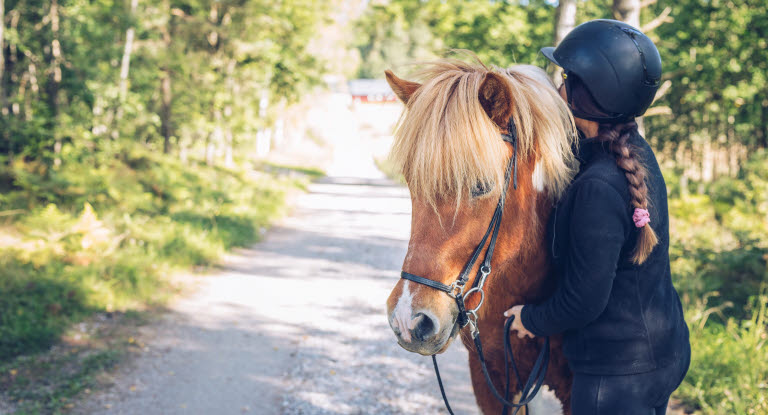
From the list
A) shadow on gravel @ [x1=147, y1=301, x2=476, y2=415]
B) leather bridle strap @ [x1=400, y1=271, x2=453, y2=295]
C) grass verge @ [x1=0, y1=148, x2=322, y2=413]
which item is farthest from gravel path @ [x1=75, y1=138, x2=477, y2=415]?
leather bridle strap @ [x1=400, y1=271, x2=453, y2=295]

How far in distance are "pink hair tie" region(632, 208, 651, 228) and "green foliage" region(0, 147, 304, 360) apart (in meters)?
4.84

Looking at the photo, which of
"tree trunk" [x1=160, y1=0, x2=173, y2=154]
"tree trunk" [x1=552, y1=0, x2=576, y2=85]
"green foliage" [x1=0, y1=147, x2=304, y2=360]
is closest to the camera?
"green foliage" [x1=0, y1=147, x2=304, y2=360]

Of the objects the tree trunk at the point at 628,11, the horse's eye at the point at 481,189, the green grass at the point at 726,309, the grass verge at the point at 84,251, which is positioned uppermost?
the tree trunk at the point at 628,11

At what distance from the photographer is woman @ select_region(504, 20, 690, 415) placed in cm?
Answer: 160

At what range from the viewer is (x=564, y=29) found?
224 inches

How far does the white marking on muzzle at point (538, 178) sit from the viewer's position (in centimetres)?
177

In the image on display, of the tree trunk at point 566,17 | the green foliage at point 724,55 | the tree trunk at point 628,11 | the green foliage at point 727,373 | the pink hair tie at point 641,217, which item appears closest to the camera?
the pink hair tie at point 641,217

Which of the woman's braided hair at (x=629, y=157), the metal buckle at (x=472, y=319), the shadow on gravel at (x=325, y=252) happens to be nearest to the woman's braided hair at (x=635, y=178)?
the woman's braided hair at (x=629, y=157)

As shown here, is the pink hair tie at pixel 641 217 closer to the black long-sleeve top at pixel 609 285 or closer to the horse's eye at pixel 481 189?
the black long-sleeve top at pixel 609 285

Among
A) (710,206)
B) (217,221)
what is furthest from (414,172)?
(710,206)

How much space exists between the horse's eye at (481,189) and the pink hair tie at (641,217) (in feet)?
1.48

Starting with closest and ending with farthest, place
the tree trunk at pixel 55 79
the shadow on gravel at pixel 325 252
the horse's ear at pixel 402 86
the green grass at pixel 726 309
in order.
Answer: the horse's ear at pixel 402 86 → the green grass at pixel 726 309 → the tree trunk at pixel 55 79 → the shadow on gravel at pixel 325 252

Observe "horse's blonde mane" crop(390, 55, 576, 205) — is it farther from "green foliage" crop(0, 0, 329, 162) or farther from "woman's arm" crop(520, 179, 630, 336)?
"green foliage" crop(0, 0, 329, 162)

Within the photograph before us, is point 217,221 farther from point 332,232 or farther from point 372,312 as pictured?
point 372,312
